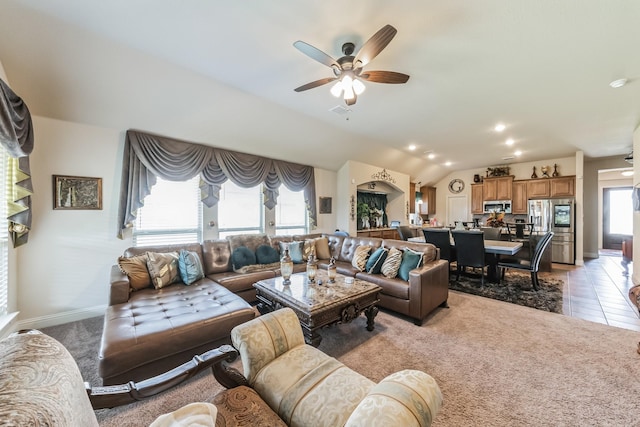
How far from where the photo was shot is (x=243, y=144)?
438 cm

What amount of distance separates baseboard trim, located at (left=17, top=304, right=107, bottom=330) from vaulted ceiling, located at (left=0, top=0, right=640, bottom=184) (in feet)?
7.99

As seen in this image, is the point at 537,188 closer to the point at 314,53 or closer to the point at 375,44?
the point at 375,44

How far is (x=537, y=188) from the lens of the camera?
6.93 m

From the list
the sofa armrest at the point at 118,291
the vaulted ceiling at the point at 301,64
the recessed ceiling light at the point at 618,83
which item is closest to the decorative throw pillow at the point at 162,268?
the sofa armrest at the point at 118,291

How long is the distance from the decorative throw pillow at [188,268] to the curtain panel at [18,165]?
1.61 m

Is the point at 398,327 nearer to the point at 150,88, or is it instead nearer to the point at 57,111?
the point at 150,88

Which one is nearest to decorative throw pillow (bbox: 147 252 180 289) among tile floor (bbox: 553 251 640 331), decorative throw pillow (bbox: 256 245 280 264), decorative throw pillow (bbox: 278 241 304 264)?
decorative throw pillow (bbox: 256 245 280 264)

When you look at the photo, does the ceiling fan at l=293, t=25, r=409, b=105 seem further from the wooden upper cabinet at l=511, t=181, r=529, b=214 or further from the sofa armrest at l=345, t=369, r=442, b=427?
the wooden upper cabinet at l=511, t=181, r=529, b=214

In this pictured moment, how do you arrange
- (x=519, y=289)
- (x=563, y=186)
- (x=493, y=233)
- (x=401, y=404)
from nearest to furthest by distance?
(x=401, y=404), (x=519, y=289), (x=493, y=233), (x=563, y=186)

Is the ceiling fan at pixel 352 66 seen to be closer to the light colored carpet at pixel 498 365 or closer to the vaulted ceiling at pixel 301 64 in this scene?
the vaulted ceiling at pixel 301 64

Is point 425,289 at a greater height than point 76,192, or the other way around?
point 76,192

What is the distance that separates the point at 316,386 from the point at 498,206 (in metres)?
8.60

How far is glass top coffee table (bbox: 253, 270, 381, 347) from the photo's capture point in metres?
2.12

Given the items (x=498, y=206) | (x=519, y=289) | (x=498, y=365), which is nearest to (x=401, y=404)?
(x=498, y=365)
